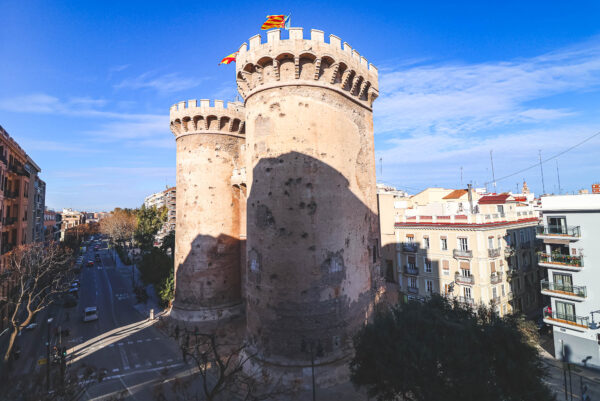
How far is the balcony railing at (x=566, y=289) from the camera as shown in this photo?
2033cm

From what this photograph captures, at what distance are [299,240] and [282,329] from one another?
13.4 ft

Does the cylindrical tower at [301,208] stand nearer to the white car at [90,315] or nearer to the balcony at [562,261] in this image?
the balcony at [562,261]

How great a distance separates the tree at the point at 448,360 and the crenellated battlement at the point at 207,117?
18.2 m

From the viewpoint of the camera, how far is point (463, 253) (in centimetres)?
2589

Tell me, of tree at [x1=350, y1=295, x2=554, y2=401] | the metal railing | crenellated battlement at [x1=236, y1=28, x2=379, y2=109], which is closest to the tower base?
tree at [x1=350, y1=295, x2=554, y2=401]

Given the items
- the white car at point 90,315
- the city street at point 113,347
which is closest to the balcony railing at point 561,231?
the city street at point 113,347

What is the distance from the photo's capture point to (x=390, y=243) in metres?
32.4

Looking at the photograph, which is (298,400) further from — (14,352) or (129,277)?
(129,277)

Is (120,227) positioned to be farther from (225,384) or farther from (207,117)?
(225,384)

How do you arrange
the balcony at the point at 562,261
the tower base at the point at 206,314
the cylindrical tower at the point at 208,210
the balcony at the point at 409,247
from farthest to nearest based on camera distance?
the balcony at the point at 409,247 → the cylindrical tower at the point at 208,210 → the tower base at the point at 206,314 → the balcony at the point at 562,261

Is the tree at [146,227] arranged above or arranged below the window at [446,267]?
above

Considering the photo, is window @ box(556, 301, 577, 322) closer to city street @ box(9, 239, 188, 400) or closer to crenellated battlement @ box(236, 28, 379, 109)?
crenellated battlement @ box(236, 28, 379, 109)

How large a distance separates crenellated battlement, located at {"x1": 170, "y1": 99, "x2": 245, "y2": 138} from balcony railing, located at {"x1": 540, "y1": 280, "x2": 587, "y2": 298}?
82.1 ft

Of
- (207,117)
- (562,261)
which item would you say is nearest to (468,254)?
(562,261)
